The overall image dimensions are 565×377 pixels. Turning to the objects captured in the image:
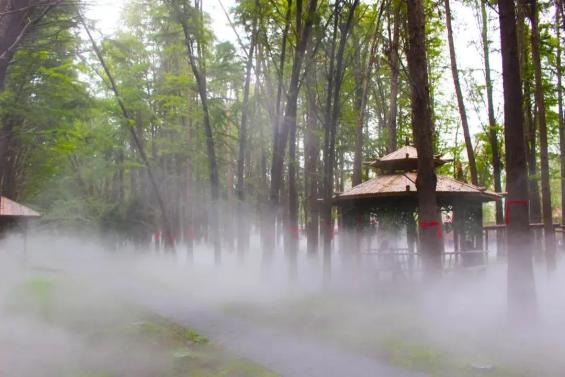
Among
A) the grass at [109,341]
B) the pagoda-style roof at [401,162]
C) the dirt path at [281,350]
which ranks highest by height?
the pagoda-style roof at [401,162]

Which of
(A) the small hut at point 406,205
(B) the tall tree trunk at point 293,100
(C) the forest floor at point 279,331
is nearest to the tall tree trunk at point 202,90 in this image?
(B) the tall tree trunk at point 293,100

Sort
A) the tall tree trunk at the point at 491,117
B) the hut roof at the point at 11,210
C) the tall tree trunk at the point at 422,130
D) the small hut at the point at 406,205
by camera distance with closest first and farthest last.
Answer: the tall tree trunk at the point at 422,130
the small hut at the point at 406,205
the hut roof at the point at 11,210
the tall tree trunk at the point at 491,117

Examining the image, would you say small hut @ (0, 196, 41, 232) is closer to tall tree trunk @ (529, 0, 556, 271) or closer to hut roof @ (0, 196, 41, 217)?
hut roof @ (0, 196, 41, 217)

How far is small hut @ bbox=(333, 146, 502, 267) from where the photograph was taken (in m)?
13.9

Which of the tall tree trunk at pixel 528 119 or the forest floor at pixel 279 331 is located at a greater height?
the tall tree trunk at pixel 528 119

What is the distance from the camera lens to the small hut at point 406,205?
13.9 metres

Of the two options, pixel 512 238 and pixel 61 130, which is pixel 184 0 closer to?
pixel 61 130

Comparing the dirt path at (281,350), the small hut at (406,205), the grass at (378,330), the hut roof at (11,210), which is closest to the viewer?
the grass at (378,330)

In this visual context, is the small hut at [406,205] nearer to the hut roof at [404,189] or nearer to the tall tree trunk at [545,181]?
the hut roof at [404,189]

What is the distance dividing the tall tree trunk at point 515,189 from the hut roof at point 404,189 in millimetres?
3976

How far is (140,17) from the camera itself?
103ft

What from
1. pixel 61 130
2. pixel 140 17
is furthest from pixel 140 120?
pixel 61 130

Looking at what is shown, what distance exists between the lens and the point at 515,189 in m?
9.06

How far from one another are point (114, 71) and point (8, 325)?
20354mm
